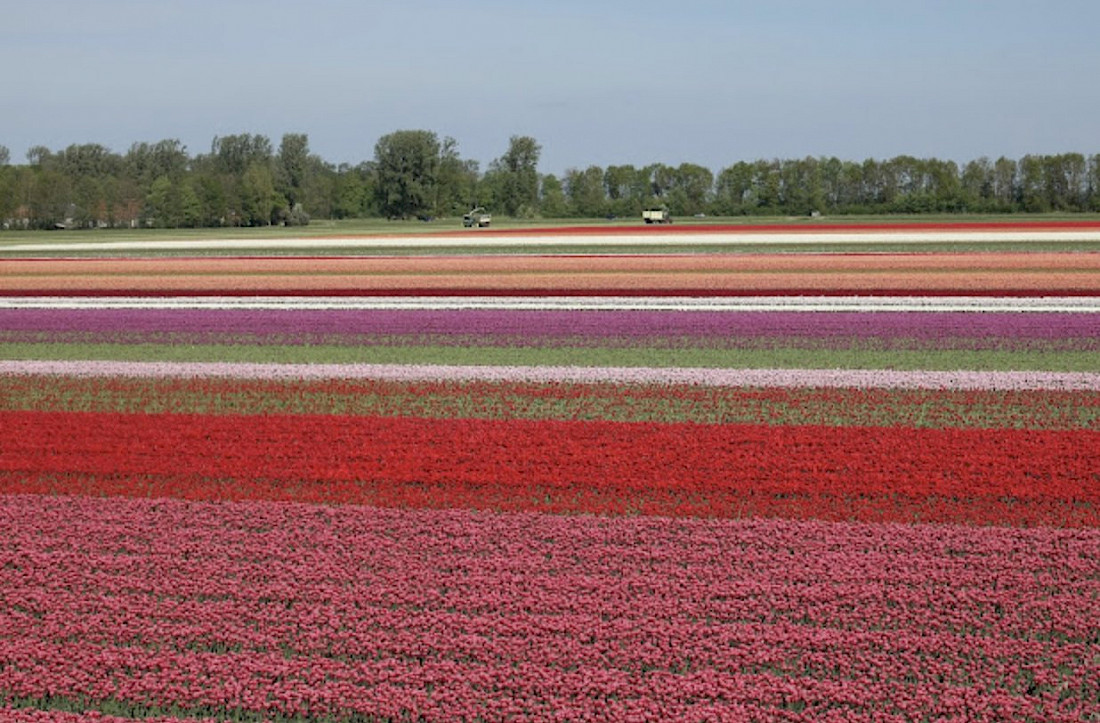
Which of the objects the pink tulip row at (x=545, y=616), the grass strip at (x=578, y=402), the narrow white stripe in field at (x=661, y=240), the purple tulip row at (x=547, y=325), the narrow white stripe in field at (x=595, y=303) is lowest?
the pink tulip row at (x=545, y=616)

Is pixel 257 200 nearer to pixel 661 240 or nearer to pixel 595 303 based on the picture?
pixel 661 240

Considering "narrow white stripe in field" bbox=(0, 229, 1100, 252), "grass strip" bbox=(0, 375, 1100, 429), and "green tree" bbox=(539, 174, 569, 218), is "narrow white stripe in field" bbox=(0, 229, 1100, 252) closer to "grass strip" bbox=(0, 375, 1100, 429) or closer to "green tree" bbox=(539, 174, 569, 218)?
"grass strip" bbox=(0, 375, 1100, 429)

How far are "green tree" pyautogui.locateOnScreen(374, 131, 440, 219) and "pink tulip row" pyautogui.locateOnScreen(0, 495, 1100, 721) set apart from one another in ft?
386

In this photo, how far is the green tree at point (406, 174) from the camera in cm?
12669

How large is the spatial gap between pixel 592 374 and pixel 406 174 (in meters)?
112

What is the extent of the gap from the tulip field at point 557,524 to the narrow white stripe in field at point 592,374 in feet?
0.30

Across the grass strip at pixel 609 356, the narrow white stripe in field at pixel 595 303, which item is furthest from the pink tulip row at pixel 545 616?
the narrow white stripe in field at pixel 595 303

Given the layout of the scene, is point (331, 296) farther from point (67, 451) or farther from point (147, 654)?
point (147, 654)

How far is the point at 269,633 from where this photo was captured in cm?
798

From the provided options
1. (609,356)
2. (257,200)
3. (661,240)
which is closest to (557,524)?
(609,356)

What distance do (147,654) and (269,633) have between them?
745 mm

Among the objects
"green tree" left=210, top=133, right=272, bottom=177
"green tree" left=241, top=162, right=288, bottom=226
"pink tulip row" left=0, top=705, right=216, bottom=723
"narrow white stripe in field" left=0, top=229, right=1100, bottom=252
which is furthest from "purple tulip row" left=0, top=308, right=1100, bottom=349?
"green tree" left=210, top=133, right=272, bottom=177

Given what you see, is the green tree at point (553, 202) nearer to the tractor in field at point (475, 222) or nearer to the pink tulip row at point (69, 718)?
the tractor in field at point (475, 222)

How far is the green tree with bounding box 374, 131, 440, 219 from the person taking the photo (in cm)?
12669
